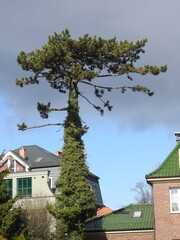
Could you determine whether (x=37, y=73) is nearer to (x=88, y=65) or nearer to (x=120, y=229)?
(x=88, y=65)

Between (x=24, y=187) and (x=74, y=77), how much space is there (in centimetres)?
1588

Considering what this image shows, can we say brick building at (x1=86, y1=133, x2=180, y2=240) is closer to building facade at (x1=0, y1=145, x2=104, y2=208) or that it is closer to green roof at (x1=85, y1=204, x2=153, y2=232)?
green roof at (x1=85, y1=204, x2=153, y2=232)

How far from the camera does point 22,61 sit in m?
26.9

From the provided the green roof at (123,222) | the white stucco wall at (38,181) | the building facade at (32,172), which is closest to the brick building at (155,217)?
the green roof at (123,222)

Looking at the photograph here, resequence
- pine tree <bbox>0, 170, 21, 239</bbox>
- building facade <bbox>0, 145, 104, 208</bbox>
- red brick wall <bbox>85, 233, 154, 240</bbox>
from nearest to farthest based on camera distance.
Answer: pine tree <bbox>0, 170, 21, 239</bbox>, red brick wall <bbox>85, 233, 154, 240</bbox>, building facade <bbox>0, 145, 104, 208</bbox>

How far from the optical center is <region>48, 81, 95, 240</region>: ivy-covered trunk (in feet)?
87.5

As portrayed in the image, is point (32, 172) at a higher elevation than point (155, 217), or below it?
higher

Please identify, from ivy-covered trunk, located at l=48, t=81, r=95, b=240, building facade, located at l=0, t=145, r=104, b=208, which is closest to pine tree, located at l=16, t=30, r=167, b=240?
ivy-covered trunk, located at l=48, t=81, r=95, b=240

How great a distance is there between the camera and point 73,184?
27.4 m

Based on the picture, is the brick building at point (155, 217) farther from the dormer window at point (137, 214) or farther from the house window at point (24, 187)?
the house window at point (24, 187)

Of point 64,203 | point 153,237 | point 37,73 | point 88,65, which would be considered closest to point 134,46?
point 88,65

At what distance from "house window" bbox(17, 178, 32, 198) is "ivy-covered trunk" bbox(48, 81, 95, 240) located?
11968 mm

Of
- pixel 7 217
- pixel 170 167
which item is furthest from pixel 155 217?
pixel 7 217

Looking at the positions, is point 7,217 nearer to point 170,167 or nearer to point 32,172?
point 170,167
